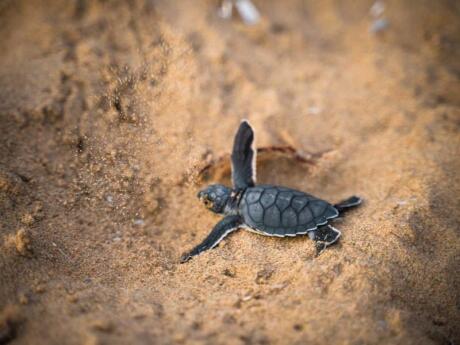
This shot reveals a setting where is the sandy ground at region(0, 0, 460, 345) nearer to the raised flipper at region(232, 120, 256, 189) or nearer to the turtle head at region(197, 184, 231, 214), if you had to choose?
the turtle head at region(197, 184, 231, 214)

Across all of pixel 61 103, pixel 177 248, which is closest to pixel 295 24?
pixel 61 103

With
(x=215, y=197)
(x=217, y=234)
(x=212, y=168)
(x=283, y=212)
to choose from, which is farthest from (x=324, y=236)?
(x=212, y=168)

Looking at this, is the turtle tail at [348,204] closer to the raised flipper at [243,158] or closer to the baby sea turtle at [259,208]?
the baby sea turtle at [259,208]

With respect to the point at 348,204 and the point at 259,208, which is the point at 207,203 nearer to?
the point at 259,208

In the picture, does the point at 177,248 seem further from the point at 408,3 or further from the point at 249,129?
the point at 408,3

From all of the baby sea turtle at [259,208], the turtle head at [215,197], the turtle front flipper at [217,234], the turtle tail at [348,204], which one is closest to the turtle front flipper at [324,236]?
the baby sea turtle at [259,208]
